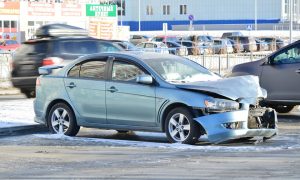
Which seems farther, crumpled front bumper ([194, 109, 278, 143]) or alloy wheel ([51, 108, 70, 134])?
alloy wheel ([51, 108, 70, 134])

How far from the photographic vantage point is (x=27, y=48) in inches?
741

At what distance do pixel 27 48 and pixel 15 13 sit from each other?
51.4 m

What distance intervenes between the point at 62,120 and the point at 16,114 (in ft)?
10.3

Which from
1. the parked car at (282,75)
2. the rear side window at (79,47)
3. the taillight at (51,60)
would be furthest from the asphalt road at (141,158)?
the rear side window at (79,47)

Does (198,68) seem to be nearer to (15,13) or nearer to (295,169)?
(295,169)

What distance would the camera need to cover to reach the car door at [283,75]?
47.0ft

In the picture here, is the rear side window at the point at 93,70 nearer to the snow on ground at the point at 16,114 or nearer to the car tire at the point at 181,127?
the car tire at the point at 181,127

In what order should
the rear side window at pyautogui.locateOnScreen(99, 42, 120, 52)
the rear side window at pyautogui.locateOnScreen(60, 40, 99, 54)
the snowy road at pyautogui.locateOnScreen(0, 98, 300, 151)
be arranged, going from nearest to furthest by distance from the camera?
the snowy road at pyautogui.locateOnScreen(0, 98, 300, 151) → the rear side window at pyautogui.locateOnScreen(60, 40, 99, 54) → the rear side window at pyautogui.locateOnScreen(99, 42, 120, 52)

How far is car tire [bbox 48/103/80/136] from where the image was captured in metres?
12.1

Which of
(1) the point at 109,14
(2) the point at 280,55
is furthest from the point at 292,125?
(1) the point at 109,14

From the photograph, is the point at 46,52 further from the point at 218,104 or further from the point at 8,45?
the point at 8,45

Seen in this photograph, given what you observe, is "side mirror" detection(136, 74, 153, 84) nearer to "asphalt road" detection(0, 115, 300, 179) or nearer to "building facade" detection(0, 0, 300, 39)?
"asphalt road" detection(0, 115, 300, 179)

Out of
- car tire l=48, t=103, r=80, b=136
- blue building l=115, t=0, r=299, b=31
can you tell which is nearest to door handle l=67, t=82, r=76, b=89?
car tire l=48, t=103, r=80, b=136

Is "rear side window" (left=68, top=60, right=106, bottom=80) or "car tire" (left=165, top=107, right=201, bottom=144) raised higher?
"rear side window" (left=68, top=60, right=106, bottom=80)
